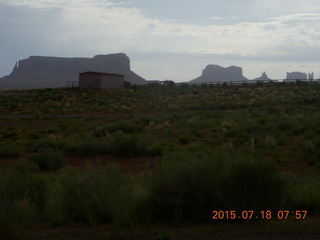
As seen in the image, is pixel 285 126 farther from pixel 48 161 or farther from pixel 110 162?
pixel 48 161

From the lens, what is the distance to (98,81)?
314 feet

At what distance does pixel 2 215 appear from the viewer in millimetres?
9164

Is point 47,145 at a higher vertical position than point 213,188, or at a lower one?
lower

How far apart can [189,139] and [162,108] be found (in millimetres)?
33370

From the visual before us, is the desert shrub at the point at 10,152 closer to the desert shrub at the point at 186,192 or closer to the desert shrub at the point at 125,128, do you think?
the desert shrub at the point at 125,128

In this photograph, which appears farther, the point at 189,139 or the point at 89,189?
the point at 189,139

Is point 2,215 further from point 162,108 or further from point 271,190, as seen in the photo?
point 162,108

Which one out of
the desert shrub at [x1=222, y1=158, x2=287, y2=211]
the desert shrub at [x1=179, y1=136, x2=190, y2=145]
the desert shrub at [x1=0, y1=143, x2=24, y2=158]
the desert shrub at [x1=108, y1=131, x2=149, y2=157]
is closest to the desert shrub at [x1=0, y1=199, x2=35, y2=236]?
the desert shrub at [x1=222, y1=158, x2=287, y2=211]

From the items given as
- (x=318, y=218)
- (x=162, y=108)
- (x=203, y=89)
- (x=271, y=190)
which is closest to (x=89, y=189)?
(x=271, y=190)

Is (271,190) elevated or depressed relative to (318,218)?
elevated

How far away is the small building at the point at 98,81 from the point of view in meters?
95.7

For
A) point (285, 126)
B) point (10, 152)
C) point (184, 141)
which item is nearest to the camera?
point (10, 152)

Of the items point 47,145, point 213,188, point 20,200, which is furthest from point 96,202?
point 47,145

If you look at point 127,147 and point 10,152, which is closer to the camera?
point 127,147
